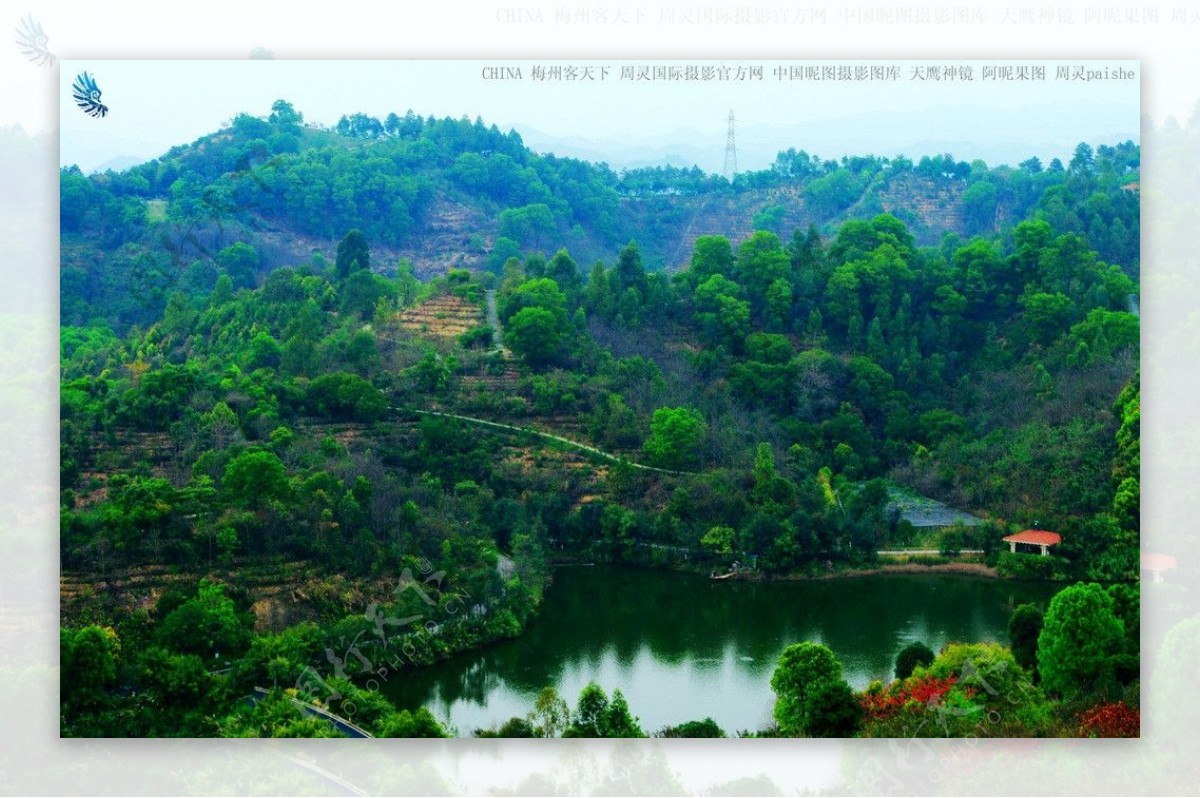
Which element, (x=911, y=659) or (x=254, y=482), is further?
(x=254, y=482)

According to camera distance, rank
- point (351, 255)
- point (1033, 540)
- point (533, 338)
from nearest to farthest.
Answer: point (1033, 540)
point (533, 338)
point (351, 255)

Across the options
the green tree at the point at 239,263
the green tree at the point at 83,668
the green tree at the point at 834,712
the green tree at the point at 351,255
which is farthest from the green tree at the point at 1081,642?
the green tree at the point at 239,263

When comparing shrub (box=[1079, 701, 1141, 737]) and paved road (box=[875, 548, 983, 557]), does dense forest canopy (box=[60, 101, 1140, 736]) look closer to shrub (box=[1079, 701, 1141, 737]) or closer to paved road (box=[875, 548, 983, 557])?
paved road (box=[875, 548, 983, 557])

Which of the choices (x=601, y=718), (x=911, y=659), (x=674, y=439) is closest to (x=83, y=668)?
(x=601, y=718)

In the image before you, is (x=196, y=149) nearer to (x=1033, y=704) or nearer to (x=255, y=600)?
(x=255, y=600)

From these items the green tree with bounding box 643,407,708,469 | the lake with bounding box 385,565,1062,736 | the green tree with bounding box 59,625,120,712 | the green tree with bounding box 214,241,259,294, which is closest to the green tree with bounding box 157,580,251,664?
the green tree with bounding box 59,625,120,712

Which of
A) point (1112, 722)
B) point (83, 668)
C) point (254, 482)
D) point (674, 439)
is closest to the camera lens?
point (1112, 722)

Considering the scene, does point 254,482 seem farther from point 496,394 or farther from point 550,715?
point 496,394

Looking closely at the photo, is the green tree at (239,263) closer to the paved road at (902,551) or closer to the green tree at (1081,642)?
the paved road at (902,551)
